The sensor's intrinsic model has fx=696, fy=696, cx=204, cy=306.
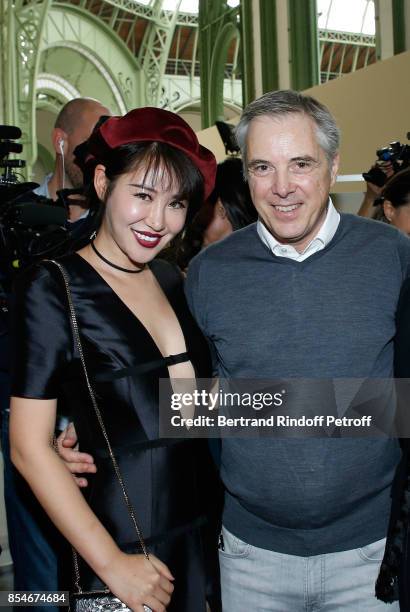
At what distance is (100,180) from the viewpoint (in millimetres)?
1459

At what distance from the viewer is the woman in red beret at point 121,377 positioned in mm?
1271

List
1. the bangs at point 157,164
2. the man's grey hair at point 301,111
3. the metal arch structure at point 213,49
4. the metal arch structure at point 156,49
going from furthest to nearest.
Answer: the metal arch structure at point 156,49
the metal arch structure at point 213,49
the man's grey hair at point 301,111
the bangs at point 157,164

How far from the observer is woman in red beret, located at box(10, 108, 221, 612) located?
1271 mm


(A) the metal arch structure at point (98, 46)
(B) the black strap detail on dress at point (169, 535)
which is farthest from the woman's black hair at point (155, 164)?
(A) the metal arch structure at point (98, 46)

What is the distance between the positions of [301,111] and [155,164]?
37cm

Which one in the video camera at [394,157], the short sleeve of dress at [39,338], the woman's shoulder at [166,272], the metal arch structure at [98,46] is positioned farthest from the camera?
the metal arch structure at [98,46]

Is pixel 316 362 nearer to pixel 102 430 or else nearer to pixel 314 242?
pixel 314 242

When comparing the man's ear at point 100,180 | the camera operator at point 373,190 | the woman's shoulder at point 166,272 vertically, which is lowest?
the woman's shoulder at point 166,272

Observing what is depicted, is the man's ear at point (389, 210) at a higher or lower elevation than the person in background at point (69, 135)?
lower

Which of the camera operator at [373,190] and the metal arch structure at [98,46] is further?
the metal arch structure at [98,46]

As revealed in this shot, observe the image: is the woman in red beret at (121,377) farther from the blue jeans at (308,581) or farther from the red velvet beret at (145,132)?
the blue jeans at (308,581)

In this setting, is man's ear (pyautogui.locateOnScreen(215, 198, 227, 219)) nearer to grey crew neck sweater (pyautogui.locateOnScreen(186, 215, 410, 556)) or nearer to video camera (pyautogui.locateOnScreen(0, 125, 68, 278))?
video camera (pyautogui.locateOnScreen(0, 125, 68, 278))

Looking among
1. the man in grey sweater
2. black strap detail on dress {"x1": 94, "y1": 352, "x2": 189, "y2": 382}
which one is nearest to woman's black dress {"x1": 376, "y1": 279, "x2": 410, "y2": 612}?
the man in grey sweater

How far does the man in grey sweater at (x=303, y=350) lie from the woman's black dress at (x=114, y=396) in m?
0.15
